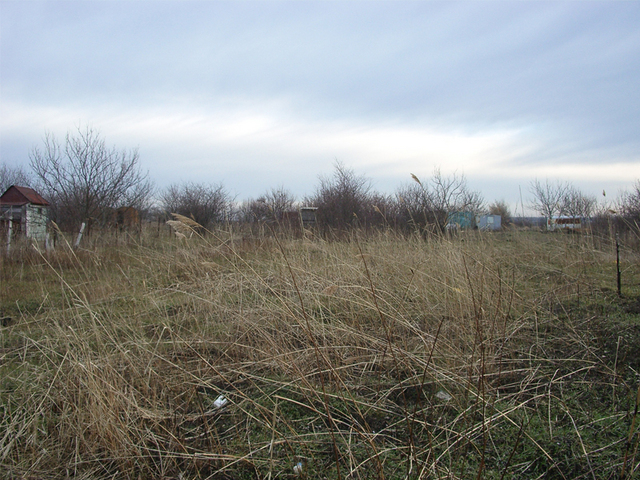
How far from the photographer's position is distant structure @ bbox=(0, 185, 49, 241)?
13.8m

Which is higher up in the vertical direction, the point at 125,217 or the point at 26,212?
the point at 26,212

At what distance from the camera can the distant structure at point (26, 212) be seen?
13.8 m

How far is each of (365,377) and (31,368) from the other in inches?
99.8

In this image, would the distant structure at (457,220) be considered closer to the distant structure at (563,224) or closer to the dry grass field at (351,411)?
the distant structure at (563,224)

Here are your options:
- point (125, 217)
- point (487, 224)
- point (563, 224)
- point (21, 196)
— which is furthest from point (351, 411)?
point (21, 196)

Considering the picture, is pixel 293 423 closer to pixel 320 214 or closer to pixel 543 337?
pixel 543 337

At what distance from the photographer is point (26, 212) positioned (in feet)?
49.0

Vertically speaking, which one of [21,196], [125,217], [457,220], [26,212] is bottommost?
[457,220]

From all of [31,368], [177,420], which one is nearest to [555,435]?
[177,420]

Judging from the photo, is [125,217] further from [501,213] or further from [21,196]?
[501,213]

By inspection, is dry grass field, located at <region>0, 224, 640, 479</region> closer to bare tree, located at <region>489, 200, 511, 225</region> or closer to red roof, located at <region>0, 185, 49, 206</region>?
bare tree, located at <region>489, 200, 511, 225</region>

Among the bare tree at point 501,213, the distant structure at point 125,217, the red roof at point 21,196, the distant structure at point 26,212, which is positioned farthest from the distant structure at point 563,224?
A: the red roof at point 21,196

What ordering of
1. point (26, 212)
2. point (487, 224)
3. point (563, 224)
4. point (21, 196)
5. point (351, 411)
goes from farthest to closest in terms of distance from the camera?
point (21, 196) → point (26, 212) → point (563, 224) → point (487, 224) → point (351, 411)

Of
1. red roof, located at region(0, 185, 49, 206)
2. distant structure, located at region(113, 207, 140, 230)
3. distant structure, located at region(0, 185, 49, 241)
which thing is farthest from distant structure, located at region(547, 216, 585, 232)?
red roof, located at region(0, 185, 49, 206)
